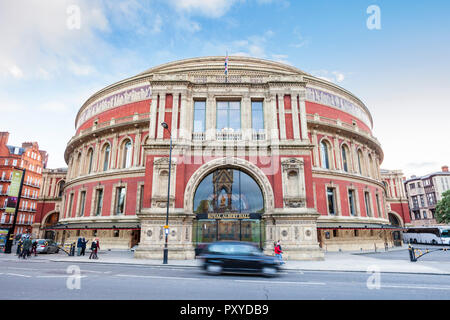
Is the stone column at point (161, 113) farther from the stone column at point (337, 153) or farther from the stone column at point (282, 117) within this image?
the stone column at point (337, 153)

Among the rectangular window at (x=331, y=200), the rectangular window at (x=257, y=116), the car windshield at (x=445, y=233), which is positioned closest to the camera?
the rectangular window at (x=257, y=116)

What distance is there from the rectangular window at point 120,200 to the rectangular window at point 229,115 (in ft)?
53.3

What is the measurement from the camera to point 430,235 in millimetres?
44469

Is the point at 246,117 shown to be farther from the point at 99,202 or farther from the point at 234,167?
the point at 99,202

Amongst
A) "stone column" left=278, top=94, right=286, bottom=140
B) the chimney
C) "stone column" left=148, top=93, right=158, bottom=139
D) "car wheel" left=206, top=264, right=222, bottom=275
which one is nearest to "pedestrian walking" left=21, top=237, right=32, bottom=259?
"stone column" left=148, top=93, right=158, bottom=139

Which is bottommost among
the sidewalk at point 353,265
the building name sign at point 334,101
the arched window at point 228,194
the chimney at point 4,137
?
the sidewalk at point 353,265

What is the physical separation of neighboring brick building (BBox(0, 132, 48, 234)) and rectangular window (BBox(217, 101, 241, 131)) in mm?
62453

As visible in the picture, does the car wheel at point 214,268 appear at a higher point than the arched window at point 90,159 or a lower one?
lower

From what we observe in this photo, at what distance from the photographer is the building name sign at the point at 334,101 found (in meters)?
34.6

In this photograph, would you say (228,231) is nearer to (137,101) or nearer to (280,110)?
(280,110)

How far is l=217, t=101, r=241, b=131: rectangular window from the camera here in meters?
23.8

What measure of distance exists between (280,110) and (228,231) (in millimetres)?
11947

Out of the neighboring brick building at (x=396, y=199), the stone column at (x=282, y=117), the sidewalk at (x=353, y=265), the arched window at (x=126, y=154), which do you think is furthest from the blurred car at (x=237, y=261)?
the neighboring brick building at (x=396, y=199)

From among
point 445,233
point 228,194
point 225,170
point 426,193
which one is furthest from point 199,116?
point 426,193
